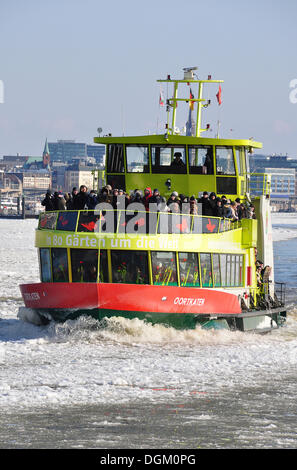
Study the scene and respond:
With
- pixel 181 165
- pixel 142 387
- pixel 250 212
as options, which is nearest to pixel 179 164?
pixel 181 165

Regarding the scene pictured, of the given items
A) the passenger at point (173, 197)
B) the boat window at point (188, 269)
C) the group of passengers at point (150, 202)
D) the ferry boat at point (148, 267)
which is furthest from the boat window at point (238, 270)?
the passenger at point (173, 197)

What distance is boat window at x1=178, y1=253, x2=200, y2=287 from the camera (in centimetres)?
2014

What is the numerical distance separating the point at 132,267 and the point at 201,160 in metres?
6.01

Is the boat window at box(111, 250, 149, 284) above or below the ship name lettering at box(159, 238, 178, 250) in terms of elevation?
below

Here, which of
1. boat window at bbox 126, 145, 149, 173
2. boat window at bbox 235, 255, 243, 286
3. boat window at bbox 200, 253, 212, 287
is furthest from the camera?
boat window at bbox 126, 145, 149, 173

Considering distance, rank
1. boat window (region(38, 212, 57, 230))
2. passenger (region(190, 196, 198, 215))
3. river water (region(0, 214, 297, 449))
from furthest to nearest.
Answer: passenger (region(190, 196, 198, 215)), boat window (region(38, 212, 57, 230)), river water (region(0, 214, 297, 449))

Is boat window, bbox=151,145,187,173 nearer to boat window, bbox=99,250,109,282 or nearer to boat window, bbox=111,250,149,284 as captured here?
boat window, bbox=111,250,149,284

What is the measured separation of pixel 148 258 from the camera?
776 inches

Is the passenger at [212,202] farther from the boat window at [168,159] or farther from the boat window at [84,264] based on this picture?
the boat window at [84,264]

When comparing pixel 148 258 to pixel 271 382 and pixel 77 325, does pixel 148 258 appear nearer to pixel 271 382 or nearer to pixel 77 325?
pixel 77 325

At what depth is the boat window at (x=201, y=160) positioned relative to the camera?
80.9ft

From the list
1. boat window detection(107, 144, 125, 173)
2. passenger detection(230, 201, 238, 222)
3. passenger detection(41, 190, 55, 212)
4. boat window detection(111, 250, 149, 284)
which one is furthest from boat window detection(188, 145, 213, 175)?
boat window detection(111, 250, 149, 284)

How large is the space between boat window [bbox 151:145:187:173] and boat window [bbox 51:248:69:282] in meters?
5.50

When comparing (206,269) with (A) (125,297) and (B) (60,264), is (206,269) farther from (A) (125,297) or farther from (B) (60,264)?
(B) (60,264)
